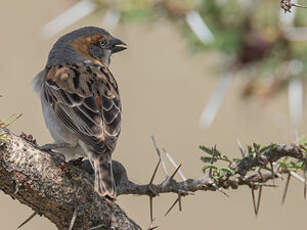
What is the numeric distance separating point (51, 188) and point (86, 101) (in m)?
1.66

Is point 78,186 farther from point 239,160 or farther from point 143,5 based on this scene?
point 143,5

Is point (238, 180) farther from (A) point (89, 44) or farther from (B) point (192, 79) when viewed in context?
(B) point (192, 79)

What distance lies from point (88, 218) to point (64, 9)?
3.06 meters

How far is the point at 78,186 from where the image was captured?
10.7 ft

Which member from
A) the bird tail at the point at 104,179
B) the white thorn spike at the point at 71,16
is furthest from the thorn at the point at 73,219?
the white thorn spike at the point at 71,16

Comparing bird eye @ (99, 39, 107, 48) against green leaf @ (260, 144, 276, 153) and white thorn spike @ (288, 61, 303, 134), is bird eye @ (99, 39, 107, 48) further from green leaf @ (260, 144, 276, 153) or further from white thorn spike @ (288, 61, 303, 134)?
green leaf @ (260, 144, 276, 153)

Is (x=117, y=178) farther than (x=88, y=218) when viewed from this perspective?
Yes

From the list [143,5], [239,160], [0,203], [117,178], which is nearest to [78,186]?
[117,178]

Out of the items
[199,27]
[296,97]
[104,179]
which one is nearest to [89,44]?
[199,27]

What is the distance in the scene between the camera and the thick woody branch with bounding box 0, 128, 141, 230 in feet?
9.96

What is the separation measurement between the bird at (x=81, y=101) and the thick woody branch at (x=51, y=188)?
342mm

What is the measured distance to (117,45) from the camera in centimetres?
586

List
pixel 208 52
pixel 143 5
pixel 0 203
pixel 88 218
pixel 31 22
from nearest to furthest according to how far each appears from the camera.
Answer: pixel 88 218 < pixel 143 5 < pixel 208 52 < pixel 0 203 < pixel 31 22

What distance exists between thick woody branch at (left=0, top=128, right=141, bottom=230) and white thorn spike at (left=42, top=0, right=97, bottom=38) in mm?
2396
